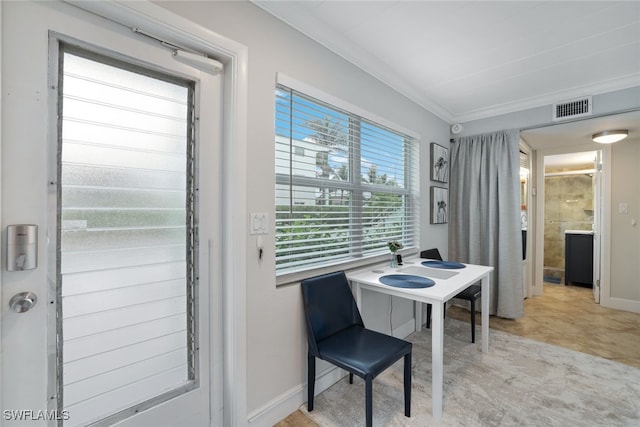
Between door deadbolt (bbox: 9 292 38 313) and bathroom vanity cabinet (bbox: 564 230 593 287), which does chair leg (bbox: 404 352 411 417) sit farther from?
bathroom vanity cabinet (bbox: 564 230 593 287)

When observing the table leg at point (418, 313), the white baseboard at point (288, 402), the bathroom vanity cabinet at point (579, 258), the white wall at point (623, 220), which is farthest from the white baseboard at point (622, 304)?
the white baseboard at point (288, 402)

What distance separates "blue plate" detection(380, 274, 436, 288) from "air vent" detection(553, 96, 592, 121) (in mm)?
2418

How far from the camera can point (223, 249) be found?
1456 millimetres

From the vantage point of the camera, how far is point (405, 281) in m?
1.98

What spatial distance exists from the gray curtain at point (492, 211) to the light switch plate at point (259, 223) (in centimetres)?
279

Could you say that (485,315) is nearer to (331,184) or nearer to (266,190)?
(331,184)

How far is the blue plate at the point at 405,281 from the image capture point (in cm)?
188

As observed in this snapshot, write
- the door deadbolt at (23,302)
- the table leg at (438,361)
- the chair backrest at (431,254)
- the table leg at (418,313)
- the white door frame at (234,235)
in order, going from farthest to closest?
the chair backrest at (431,254) → the table leg at (418,313) → the table leg at (438,361) → the white door frame at (234,235) → the door deadbolt at (23,302)

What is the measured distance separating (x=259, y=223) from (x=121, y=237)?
24.6 inches

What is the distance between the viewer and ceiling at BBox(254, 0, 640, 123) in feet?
5.50

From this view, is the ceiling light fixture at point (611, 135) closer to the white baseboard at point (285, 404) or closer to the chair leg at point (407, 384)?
the chair leg at point (407, 384)

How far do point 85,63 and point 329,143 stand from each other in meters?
1.37

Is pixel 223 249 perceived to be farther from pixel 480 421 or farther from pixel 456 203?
pixel 456 203

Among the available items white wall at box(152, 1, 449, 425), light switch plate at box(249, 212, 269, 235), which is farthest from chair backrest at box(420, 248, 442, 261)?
light switch plate at box(249, 212, 269, 235)
